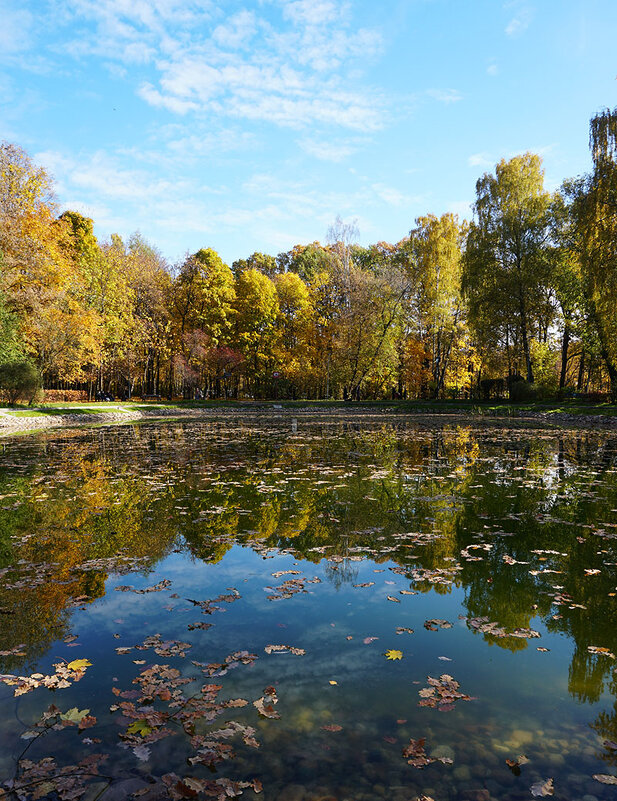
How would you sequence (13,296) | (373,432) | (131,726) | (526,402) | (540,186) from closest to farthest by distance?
(131,726) → (373,432) → (13,296) → (526,402) → (540,186)

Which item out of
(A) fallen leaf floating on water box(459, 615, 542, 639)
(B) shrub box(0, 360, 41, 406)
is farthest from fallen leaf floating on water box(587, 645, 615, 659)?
(B) shrub box(0, 360, 41, 406)

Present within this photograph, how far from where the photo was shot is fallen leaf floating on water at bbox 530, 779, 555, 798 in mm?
2670

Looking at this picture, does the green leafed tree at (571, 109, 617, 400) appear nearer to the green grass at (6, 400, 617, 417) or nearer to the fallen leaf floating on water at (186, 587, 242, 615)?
the green grass at (6, 400, 617, 417)

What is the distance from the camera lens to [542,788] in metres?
2.70

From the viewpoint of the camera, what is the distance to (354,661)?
4059 millimetres

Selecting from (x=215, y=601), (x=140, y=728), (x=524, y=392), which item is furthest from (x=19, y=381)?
(x=524, y=392)

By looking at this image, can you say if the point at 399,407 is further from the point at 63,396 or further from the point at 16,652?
the point at 16,652

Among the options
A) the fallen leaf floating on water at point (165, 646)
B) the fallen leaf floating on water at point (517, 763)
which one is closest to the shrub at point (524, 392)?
the fallen leaf floating on water at point (165, 646)

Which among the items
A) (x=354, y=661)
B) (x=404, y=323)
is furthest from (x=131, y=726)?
(x=404, y=323)

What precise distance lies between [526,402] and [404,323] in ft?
57.2

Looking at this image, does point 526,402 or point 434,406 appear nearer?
point 526,402

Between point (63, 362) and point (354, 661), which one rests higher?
point (63, 362)

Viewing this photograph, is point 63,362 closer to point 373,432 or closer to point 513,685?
point 373,432

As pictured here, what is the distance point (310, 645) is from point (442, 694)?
1218 mm
